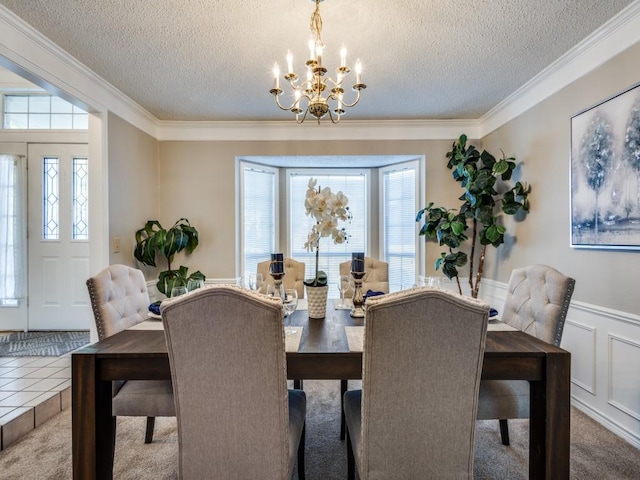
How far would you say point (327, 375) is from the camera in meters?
1.31

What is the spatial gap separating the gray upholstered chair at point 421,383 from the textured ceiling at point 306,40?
1.76 meters

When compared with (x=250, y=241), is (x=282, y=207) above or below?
above

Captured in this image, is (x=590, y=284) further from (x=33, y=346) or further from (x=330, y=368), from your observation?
(x=33, y=346)

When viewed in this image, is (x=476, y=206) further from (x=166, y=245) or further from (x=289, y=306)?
(x=166, y=245)

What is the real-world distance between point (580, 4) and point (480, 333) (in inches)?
81.5

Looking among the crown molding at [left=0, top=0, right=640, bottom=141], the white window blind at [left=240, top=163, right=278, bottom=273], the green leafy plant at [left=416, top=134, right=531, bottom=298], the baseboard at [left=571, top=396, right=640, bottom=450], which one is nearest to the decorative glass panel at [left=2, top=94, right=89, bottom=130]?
the crown molding at [left=0, top=0, right=640, bottom=141]

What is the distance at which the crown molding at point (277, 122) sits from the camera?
2.05 m

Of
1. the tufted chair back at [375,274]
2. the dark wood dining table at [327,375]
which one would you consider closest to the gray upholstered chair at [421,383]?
the dark wood dining table at [327,375]

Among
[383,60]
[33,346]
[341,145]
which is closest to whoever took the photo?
[383,60]

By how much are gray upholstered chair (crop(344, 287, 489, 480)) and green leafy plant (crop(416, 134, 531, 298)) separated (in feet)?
7.56

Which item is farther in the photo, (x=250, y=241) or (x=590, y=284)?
(x=250, y=241)

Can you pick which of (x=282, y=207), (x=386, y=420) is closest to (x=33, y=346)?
(x=282, y=207)

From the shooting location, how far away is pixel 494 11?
1938 mm

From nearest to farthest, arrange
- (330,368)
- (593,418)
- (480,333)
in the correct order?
(480,333) → (330,368) → (593,418)
